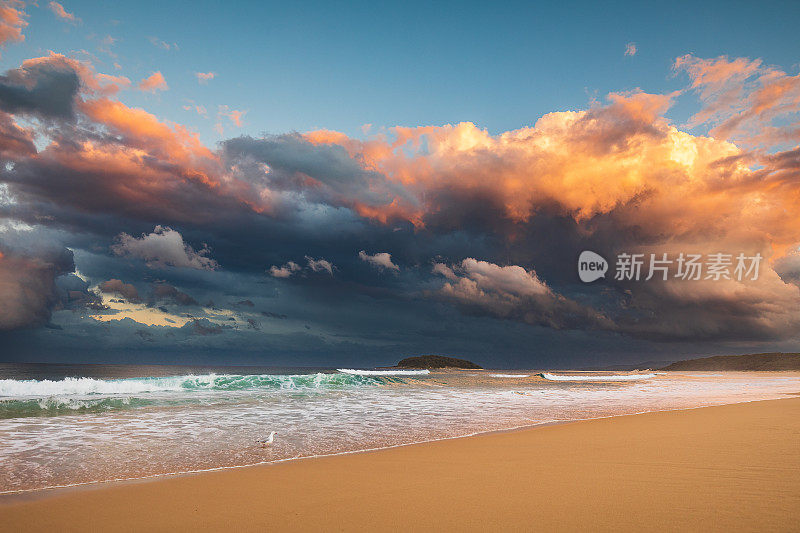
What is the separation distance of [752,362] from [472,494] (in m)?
144

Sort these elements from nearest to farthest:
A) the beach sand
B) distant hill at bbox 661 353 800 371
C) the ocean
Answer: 1. the beach sand
2. the ocean
3. distant hill at bbox 661 353 800 371

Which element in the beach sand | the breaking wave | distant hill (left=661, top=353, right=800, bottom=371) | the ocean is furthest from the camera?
distant hill (left=661, top=353, right=800, bottom=371)

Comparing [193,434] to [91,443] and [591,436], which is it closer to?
[91,443]

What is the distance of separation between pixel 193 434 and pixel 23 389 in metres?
21.3

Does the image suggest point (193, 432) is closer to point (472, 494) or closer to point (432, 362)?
point (472, 494)

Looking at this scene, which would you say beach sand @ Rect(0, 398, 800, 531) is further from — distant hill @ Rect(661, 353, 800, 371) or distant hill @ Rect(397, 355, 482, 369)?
distant hill @ Rect(661, 353, 800, 371)

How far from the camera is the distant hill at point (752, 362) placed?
10256 centimetres

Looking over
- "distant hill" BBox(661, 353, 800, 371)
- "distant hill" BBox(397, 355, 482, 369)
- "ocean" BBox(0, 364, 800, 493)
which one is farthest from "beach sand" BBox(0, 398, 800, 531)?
"distant hill" BBox(661, 353, 800, 371)

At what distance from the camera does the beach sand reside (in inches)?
143

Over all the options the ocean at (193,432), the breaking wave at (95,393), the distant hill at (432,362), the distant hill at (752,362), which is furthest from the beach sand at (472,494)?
the distant hill at (752,362)

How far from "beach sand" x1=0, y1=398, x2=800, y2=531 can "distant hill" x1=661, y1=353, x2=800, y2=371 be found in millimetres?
120192

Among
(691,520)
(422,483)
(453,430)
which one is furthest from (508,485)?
(453,430)

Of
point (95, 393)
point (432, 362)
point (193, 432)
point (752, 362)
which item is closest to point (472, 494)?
point (193, 432)

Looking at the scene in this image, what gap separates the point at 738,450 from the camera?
21.1ft
